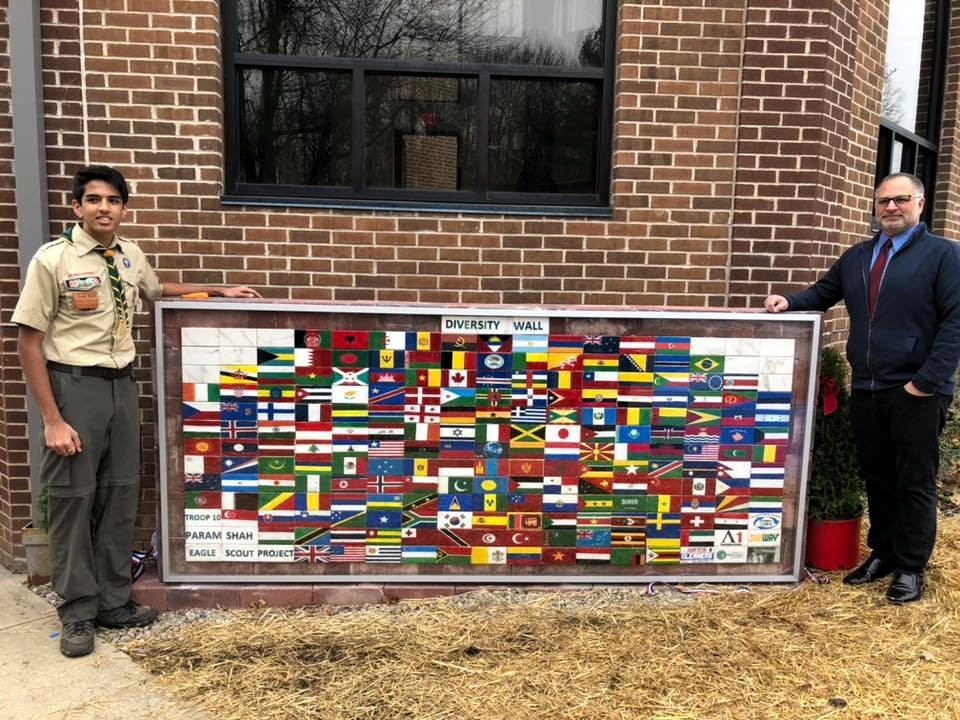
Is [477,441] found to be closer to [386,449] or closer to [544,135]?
[386,449]

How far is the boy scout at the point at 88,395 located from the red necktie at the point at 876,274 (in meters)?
3.69

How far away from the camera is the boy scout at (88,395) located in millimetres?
3167

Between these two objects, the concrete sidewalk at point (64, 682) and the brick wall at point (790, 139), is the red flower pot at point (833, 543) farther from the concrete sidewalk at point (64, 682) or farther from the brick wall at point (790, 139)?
the concrete sidewalk at point (64, 682)

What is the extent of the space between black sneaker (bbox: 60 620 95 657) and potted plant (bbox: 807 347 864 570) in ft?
12.1

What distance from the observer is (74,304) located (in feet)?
10.5

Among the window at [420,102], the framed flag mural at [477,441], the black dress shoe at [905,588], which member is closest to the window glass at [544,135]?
the window at [420,102]

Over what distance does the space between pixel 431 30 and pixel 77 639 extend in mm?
3689

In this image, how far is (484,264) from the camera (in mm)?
4191

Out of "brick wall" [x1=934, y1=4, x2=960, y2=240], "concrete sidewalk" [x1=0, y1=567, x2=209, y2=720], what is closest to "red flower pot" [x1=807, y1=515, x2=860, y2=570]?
"concrete sidewalk" [x1=0, y1=567, x2=209, y2=720]

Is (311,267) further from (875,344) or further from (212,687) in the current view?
(875,344)

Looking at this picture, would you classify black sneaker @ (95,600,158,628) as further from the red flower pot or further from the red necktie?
the red necktie

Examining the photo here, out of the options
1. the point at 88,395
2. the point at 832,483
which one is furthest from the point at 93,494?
the point at 832,483

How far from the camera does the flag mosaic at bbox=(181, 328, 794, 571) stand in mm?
3650

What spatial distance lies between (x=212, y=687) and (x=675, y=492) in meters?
2.41
